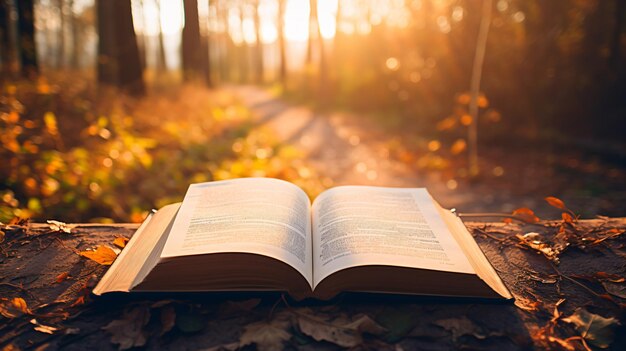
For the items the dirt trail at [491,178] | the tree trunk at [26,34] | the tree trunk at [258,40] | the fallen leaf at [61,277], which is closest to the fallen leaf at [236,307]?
the fallen leaf at [61,277]

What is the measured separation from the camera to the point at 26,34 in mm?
6266

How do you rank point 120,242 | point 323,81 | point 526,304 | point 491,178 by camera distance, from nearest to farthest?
point 526,304 < point 120,242 < point 491,178 < point 323,81

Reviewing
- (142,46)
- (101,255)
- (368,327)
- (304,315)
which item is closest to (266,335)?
(304,315)

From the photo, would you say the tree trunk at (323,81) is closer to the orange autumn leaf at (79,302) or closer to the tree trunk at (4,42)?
the tree trunk at (4,42)

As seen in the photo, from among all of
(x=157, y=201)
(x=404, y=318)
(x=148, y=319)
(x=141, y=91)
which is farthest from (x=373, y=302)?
(x=141, y=91)

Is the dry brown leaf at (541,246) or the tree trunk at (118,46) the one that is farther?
the tree trunk at (118,46)

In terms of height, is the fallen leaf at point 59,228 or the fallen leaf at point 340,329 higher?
the fallen leaf at point 59,228

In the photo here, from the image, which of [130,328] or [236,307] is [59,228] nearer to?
[130,328]

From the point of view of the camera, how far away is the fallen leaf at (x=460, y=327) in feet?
2.89

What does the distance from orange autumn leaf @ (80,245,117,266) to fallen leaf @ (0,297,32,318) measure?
0.19 m

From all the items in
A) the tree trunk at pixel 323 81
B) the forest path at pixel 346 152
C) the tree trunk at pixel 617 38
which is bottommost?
the forest path at pixel 346 152

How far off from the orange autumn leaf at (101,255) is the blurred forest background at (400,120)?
1.14 metres

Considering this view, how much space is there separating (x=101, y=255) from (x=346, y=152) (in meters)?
6.27

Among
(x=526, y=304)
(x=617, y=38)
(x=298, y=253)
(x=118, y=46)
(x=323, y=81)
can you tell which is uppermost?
(x=118, y=46)
